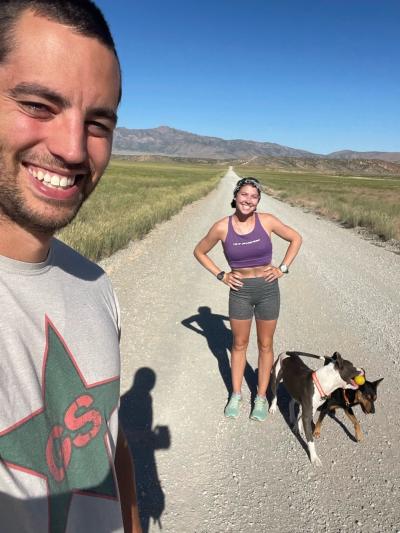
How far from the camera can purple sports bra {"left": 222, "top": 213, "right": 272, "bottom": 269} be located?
10.6 feet

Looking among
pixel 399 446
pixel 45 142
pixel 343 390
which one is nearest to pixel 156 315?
pixel 343 390

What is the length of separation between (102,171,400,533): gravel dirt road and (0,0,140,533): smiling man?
74.6 inches

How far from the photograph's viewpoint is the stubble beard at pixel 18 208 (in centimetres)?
83

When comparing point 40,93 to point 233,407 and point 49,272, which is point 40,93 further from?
point 233,407

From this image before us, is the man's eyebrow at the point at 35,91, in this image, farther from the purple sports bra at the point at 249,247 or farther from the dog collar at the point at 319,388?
the dog collar at the point at 319,388

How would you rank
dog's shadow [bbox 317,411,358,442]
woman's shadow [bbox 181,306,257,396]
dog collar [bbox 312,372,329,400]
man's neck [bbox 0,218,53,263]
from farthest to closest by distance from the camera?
woman's shadow [bbox 181,306,257,396] → dog's shadow [bbox 317,411,358,442] → dog collar [bbox 312,372,329,400] → man's neck [bbox 0,218,53,263]

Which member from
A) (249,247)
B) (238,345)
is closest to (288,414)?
(238,345)

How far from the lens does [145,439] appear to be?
3.11 meters

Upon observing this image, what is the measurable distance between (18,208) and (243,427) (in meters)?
3.13

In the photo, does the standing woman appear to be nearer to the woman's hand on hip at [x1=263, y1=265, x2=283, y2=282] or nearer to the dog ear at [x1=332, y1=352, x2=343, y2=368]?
the woman's hand on hip at [x1=263, y1=265, x2=283, y2=282]

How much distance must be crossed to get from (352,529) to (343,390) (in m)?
1.00

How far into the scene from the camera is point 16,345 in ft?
→ 2.67

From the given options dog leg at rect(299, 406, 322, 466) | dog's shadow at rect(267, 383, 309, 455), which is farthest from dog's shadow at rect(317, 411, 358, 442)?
dog leg at rect(299, 406, 322, 466)

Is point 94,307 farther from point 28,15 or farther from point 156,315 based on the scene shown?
point 156,315
